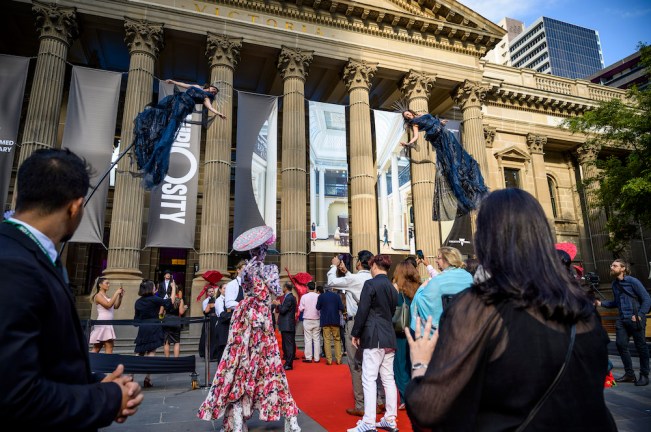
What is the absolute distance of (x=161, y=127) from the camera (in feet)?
28.0

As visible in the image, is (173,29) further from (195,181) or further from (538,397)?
(538,397)

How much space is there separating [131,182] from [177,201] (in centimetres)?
177

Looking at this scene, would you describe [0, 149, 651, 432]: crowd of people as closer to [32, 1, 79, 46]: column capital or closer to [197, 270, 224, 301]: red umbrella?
[197, 270, 224, 301]: red umbrella

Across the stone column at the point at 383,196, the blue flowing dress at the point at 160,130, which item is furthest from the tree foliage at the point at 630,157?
the blue flowing dress at the point at 160,130

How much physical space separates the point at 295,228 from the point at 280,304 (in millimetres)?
5524

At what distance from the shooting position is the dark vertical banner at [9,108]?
12.5m

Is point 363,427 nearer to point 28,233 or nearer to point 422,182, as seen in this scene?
point 28,233

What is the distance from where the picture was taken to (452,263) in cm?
425

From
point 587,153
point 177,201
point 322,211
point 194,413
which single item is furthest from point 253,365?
point 587,153

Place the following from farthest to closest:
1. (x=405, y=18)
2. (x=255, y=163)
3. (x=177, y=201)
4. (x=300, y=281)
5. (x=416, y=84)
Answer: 1. (x=416, y=84)
2. (x=405, y=18)
3. (x=255, y=163)
4. (x=177, y=201)
5. (x=300, y=281)

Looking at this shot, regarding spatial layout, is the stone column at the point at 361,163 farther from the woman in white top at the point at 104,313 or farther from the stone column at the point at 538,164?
the stone column at the point at 538,164

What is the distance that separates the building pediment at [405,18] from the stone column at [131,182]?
12.6 ft

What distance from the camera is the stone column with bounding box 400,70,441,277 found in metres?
16.9

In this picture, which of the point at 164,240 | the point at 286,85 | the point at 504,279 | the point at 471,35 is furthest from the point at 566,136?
the point at 504,279
